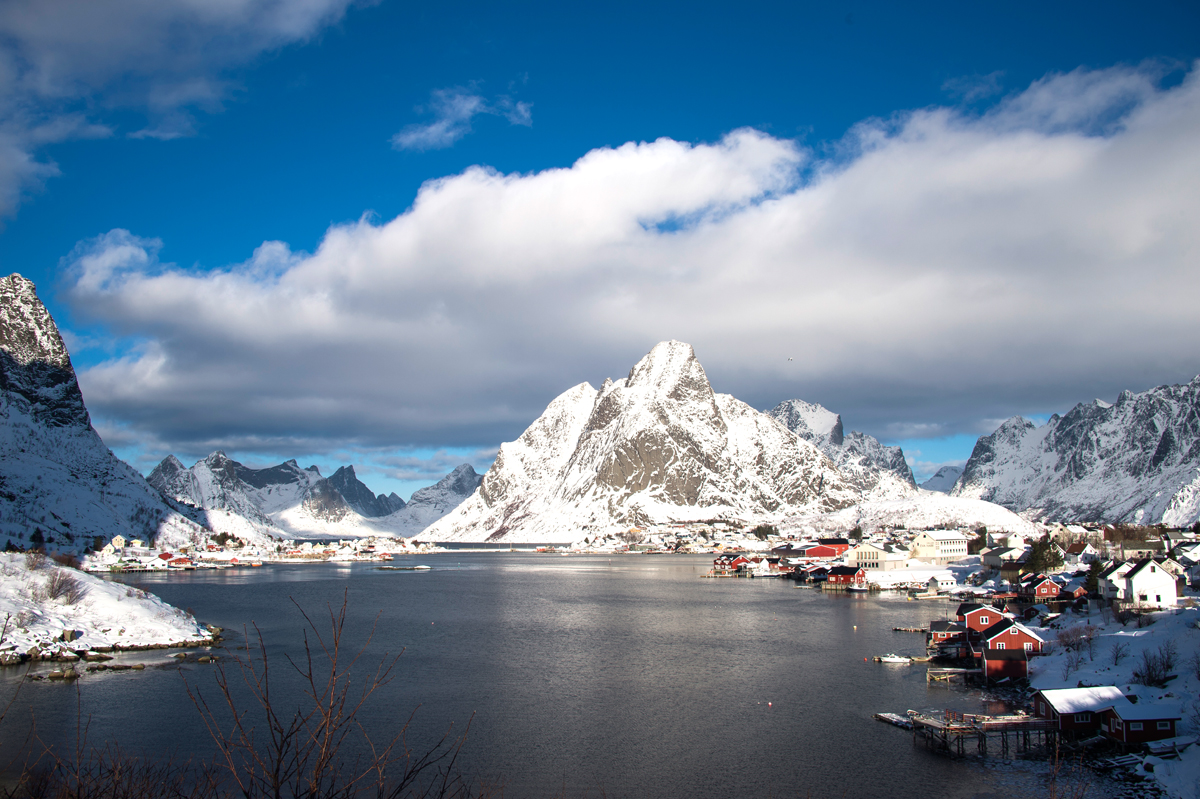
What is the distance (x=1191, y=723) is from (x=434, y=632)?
4479 centimetres

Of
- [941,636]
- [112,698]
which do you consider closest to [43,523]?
[112,698]

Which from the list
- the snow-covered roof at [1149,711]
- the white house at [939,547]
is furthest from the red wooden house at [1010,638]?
the white house at [939,547]

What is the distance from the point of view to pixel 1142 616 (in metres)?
44.7

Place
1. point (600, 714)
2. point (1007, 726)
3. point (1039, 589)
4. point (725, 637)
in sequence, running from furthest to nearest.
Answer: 1. point (1039, 589)
2. point (725, 637)
3. point (600, 714)
4. point (1007, 726)

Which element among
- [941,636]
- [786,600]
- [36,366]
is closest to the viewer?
[941,636]

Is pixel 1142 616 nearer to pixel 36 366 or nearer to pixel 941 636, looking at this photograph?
pixel 941 636

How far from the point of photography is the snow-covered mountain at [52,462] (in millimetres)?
110625

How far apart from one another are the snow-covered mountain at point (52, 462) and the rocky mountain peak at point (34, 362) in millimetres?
152

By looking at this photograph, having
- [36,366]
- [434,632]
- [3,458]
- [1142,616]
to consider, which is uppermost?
[36,366]

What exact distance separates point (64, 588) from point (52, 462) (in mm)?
88647

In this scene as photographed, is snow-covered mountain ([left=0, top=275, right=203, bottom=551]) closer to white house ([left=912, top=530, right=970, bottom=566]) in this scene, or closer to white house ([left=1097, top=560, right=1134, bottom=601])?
white house ([left=1097, top=560, right=1134, bottom=601])

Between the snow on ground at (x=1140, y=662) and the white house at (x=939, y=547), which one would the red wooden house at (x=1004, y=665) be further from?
the white house at (x=939, y=547)

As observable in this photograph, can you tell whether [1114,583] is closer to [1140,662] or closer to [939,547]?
[1140,662]

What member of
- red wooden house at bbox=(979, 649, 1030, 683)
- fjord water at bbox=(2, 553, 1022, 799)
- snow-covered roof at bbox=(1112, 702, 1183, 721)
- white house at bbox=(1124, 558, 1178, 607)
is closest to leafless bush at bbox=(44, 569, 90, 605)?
fjord water at bbox=(2, 553, 1022, 799)
